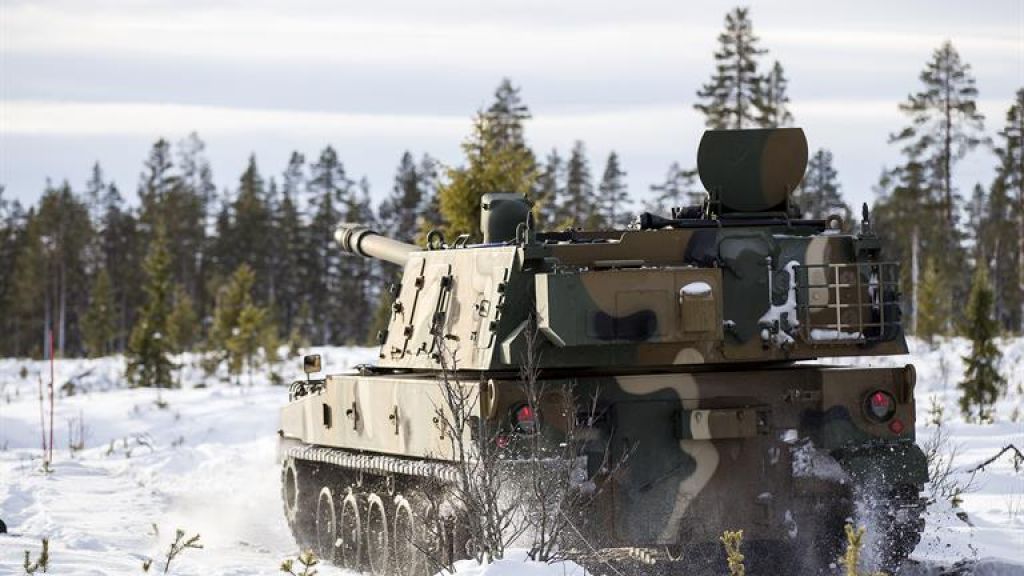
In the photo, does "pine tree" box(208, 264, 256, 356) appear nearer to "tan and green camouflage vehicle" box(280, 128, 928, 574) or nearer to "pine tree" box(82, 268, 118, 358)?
"pine tree" box(82, 268, 118, 358)

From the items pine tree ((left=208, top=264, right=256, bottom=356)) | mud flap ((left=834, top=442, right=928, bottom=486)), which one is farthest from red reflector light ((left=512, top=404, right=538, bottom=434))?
pine tree ((left=208, top=264, right=256, bottom=356))

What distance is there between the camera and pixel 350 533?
13.3 metres

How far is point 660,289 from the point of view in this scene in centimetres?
1041

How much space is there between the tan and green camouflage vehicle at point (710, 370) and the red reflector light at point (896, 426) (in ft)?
0.04

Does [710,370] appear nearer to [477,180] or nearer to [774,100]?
[477,180]

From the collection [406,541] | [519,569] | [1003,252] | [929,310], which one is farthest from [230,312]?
[1003,252]

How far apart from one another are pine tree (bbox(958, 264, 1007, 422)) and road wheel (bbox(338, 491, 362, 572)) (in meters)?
12.8

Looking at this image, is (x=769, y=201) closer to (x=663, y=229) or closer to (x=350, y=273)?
(x=663, y=229)

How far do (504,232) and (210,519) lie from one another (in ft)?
16.3

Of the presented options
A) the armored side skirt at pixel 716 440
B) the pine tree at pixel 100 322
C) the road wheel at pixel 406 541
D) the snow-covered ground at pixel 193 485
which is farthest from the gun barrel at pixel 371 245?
the pine tree at pixel 100 322

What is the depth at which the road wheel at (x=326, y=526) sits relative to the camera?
13633 mm

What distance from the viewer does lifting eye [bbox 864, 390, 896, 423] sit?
35.3ft

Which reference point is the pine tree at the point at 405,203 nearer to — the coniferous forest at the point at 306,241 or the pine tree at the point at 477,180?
the coniferous forest at the point at 306,241

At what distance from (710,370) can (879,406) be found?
1.15m
